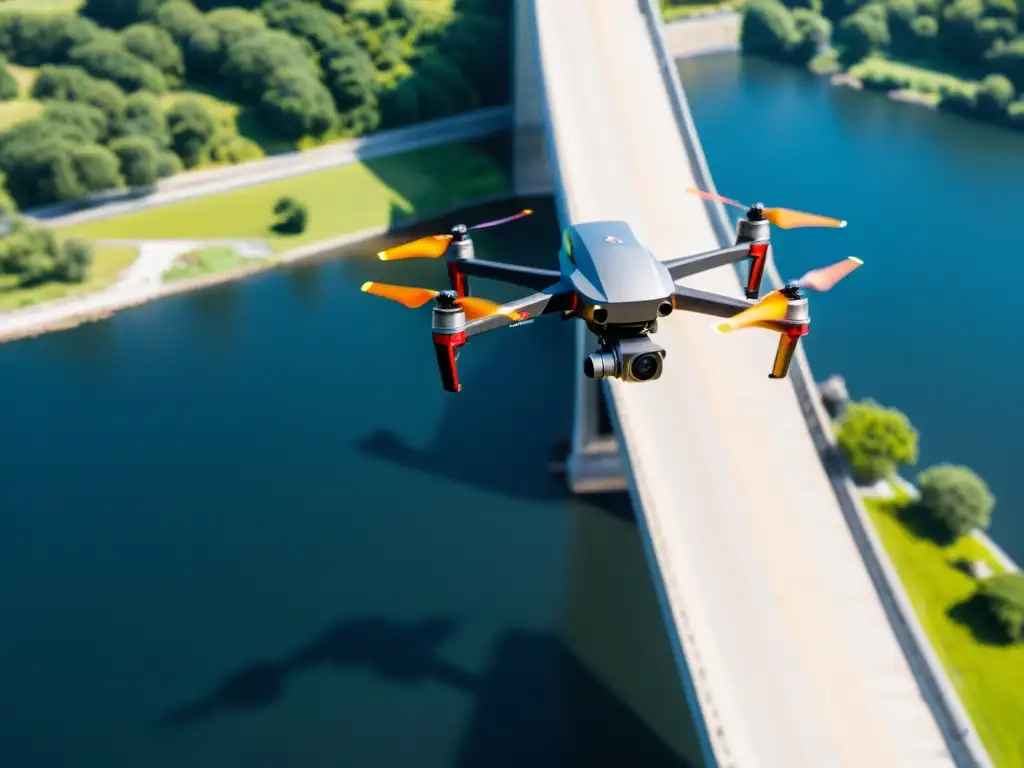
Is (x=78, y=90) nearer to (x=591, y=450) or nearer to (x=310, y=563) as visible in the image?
(x=310, y=563)

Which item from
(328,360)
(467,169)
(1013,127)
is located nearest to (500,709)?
(328,360)

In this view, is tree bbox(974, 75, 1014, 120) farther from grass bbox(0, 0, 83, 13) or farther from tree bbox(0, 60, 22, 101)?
grass bbox(0, 0, 83, 13)

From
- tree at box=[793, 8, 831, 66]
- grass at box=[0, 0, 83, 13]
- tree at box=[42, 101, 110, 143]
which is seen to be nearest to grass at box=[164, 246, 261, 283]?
tree at box=[42, 101, 110, 143]

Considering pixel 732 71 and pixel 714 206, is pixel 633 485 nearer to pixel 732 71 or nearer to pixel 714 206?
pixel 714 206

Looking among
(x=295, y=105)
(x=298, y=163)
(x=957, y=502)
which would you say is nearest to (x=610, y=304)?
(x=957, y=502)

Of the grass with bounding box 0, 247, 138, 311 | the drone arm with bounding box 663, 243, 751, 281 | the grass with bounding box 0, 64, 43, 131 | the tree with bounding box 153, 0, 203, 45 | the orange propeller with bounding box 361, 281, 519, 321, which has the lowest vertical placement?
the grass with bounding box 0, 247, 138, 311

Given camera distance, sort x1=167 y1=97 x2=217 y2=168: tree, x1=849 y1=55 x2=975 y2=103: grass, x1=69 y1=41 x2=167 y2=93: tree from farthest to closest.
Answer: x1=849 y1=55 x2=975 y2=103: grass < x1=69 y1=41 x2=167 y2=93: tree < x1=167 y1=97 x2=217 y2=168: tree

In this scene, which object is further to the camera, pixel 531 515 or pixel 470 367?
pixel 470 367
